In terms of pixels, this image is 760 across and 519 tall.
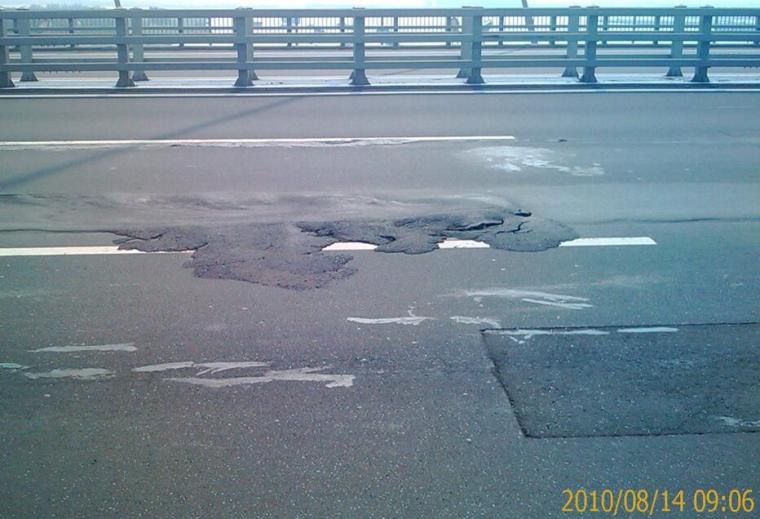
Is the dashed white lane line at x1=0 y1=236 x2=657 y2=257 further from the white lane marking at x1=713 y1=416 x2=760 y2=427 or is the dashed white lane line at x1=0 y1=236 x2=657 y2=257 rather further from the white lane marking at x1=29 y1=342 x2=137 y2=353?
the white lane marking at x1=713 y1=416 x2=760 y2=427

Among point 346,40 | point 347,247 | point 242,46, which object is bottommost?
point 347,247

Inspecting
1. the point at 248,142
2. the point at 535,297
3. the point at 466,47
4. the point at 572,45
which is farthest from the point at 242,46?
the point at 535,297

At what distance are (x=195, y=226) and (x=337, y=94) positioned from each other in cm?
920

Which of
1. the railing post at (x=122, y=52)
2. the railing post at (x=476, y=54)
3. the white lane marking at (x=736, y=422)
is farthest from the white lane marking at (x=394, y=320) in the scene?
the railing post at (x=122, y=52)

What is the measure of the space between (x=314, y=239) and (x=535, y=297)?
7.20ft

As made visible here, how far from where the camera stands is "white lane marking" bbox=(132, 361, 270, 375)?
16.9 ft

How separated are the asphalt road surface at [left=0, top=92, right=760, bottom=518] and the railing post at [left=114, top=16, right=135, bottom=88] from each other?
250 inches

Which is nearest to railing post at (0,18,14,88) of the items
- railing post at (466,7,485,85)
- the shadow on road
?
the shadow on road

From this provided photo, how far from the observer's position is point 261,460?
421cm

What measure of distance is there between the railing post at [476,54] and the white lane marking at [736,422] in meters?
13.7

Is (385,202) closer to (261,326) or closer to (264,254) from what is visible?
(264,254)

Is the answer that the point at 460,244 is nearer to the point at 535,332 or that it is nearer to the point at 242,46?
the point at 535,332

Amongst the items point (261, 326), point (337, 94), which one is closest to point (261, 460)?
point (261, 326)

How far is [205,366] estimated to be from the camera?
5.21m
